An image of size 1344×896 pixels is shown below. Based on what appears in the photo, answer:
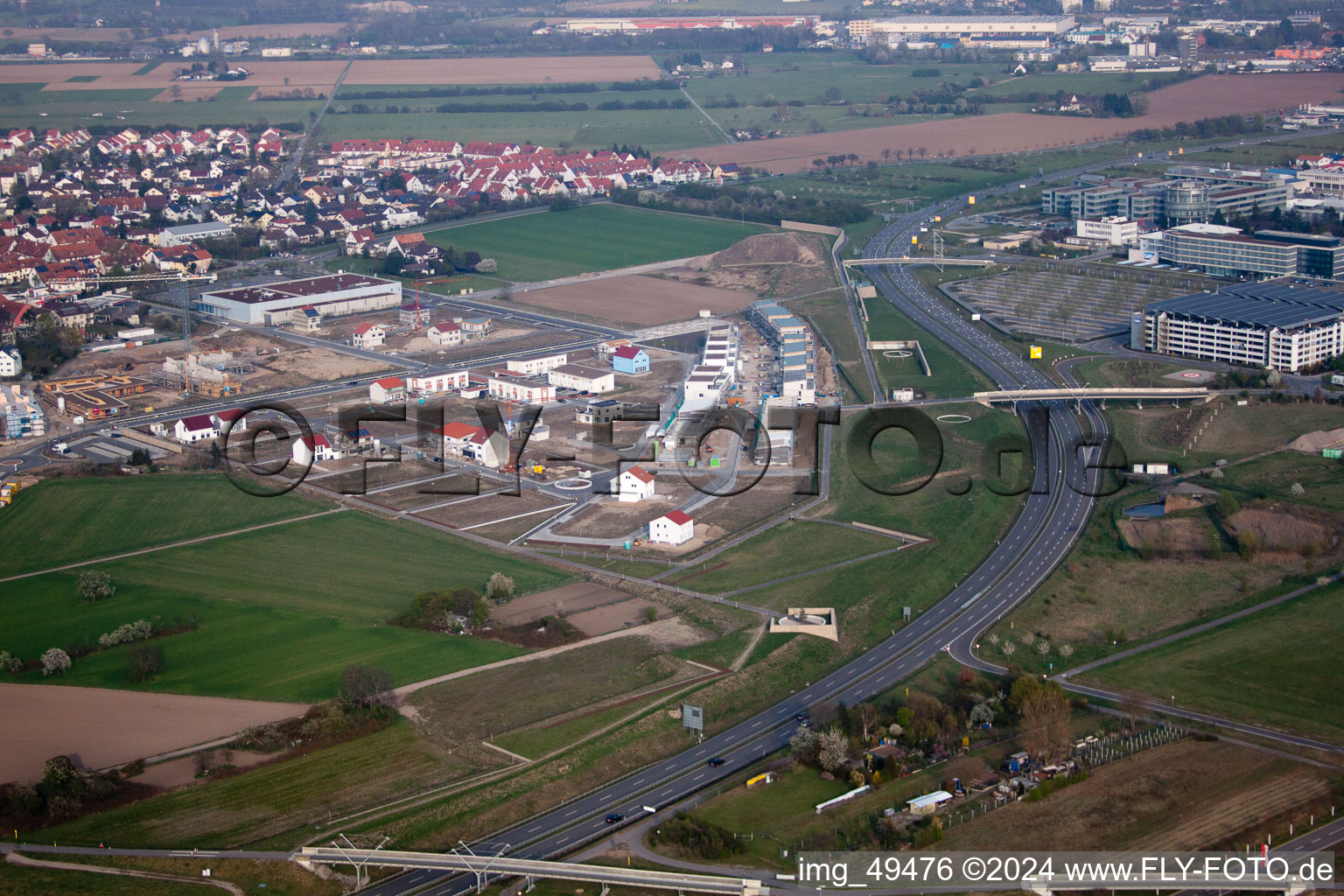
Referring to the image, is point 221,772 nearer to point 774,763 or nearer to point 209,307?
point 774,763

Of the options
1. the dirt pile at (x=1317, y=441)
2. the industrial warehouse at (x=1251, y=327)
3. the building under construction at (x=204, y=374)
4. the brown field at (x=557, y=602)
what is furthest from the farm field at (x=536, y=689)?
the industrial warehouse at (x=1251, y=327)

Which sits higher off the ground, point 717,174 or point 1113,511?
point 717,174

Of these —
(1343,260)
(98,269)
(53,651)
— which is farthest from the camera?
(98,269)

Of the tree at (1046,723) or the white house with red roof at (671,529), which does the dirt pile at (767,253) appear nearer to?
the white house with red roof at (671,529)

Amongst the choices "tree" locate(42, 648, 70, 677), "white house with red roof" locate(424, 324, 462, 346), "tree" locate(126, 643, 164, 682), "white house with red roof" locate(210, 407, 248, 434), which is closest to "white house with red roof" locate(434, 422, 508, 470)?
"white house with red roof" locate(210, 407, 248, 434)

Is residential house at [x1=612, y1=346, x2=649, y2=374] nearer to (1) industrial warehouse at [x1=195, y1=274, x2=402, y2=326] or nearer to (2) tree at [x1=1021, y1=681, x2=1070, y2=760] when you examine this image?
(1) industrial warehouse at [x1=195, y1=274, x2=402, y2=326]

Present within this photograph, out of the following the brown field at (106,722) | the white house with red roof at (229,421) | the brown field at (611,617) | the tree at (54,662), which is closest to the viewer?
the brown field at (106,722)

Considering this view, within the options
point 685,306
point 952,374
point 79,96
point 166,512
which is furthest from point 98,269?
point 79,96
